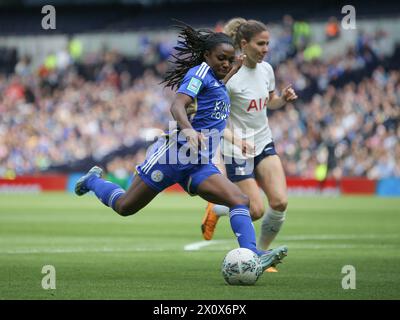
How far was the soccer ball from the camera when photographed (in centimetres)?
900

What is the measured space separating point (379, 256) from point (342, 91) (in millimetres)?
21294

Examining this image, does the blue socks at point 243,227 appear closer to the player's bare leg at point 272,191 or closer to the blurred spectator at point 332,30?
the player's bare leg at point 272,191

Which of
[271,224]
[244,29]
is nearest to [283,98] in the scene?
[244,29]

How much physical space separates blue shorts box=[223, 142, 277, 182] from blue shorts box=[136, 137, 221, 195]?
182 centimetres

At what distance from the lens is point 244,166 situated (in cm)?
1138

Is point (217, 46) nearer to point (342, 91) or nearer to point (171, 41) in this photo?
point (342, 91)

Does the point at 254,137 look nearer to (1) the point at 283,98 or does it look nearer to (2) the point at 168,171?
(1) the point at 283,98

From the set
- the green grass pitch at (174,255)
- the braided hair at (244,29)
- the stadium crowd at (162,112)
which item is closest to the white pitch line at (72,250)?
the green grass pitch at (174,255)

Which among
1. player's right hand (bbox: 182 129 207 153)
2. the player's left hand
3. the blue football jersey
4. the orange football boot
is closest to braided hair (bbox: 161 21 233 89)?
the blue football jersey

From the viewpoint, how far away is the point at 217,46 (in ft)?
31.4

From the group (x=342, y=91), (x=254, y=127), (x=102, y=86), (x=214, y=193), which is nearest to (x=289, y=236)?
(x=254, y=127)

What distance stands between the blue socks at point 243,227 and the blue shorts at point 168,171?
1.38 feet

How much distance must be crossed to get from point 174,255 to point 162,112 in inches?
953

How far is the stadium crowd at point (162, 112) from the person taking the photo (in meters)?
30.8
